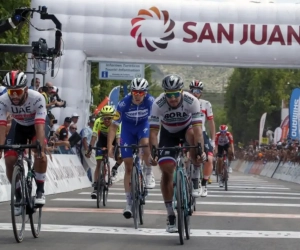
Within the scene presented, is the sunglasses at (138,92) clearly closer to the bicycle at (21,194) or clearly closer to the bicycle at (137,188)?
the bicycle at (137,188)

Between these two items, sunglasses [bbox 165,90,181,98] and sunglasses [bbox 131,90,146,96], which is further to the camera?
sunglasses [bbox 131,90,146,96]

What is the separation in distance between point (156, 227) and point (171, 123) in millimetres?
1612

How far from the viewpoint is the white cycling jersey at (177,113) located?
11.1 metres

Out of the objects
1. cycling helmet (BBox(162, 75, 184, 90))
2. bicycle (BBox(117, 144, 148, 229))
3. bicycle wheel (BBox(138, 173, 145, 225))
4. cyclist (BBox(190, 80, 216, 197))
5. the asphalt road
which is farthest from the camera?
cyclist (BBox(190, 80, 216, 197))

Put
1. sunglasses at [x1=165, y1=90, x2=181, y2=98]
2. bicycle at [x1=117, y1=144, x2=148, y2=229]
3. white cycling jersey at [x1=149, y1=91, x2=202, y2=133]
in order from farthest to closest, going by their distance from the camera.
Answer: bicycle at [x1=117, y1=144, x2=148, y2=229] < white cycling jersey at [x1=149, y1=91, x2=202, y2=133] < sunglasses at [x1=165, y1=90, x2=181, y2=98]

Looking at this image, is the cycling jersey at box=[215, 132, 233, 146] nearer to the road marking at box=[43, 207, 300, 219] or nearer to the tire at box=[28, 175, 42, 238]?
the road marking at box=[43, 207, 300, 219]

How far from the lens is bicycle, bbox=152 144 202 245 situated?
10.3 metres

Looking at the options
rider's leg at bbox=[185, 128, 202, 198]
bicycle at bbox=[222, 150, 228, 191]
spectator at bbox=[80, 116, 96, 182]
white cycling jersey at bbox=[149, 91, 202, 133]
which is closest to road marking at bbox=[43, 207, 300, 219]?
rider's leg at bbox=[185, 128, 202, 198]

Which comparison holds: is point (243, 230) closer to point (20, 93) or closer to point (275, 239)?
point (275, 239)

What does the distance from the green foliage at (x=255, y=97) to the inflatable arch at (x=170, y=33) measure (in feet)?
219

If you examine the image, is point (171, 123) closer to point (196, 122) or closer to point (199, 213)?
point (196, 122)

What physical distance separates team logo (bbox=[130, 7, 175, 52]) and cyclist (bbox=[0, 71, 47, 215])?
61.7 ft

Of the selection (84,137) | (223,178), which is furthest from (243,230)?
(84,137)

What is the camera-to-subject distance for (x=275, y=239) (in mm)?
10805
